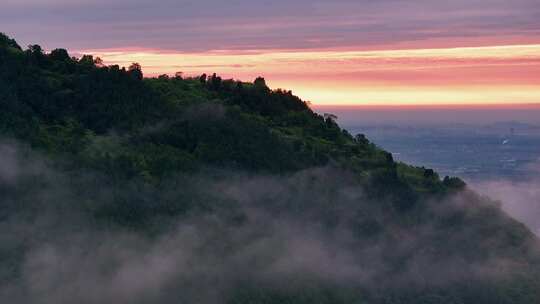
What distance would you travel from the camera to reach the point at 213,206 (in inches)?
4491

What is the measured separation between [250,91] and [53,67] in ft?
66.9

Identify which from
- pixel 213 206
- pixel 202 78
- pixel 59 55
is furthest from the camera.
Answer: pixel 202 78

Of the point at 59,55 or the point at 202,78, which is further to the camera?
the point at 202,78

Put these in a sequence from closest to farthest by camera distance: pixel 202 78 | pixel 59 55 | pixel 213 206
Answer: pixel 213 206
pixel 59 55
pixel 202 78

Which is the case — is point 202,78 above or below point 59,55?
below

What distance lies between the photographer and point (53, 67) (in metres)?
132

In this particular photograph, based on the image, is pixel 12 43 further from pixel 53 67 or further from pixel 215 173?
pixel 215 173

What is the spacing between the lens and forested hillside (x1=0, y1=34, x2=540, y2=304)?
99875 mm

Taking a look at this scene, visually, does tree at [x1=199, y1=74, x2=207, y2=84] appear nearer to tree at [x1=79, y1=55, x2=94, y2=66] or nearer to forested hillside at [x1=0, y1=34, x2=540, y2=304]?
forested hillside at [x1=0, y1=34, x2=540, y2=304]

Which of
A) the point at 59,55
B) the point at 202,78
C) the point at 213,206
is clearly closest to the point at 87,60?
the point at 59,55

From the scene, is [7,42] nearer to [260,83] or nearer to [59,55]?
[59,55]

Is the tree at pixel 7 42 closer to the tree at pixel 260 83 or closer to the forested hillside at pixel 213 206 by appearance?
the forested hillside at pixel 213 206

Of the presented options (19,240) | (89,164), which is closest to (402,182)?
(89,164)

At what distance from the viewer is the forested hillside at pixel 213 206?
99.9 meters
